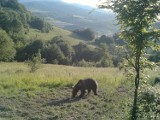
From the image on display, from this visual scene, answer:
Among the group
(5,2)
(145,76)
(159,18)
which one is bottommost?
(145,76)

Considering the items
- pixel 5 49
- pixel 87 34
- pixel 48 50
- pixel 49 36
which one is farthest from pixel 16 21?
pixel 87 34

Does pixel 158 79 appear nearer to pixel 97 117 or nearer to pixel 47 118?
pixel 97 117

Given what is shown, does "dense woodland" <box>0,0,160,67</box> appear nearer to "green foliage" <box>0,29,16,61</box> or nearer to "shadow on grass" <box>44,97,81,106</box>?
"green foliage" <box>0,29,16,61</box>

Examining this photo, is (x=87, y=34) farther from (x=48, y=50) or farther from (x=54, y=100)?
(x=54, y=100)

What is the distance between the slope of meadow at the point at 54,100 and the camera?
14047 millimetres

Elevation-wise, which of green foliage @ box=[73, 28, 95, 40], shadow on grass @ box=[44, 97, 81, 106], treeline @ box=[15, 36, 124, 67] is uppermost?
green foliage @ box=[73, 28, 95, 40]

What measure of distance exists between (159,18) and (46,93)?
10560 millimetres

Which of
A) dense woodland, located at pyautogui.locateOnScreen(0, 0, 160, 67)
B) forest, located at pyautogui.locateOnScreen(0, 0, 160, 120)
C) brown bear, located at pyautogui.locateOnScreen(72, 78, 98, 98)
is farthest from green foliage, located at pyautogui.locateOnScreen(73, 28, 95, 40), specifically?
brown bear, located at pyautogui.locateOnScreen(72, 78, 98, 98)

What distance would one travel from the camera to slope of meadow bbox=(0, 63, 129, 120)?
1405cm

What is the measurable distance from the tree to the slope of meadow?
299 cm

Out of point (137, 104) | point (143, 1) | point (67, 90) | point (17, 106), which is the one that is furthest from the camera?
point (67, 90)

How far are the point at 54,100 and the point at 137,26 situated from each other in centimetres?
889

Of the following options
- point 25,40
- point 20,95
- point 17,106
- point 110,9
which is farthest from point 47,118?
point 25,40

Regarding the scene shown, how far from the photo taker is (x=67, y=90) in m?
19.2
